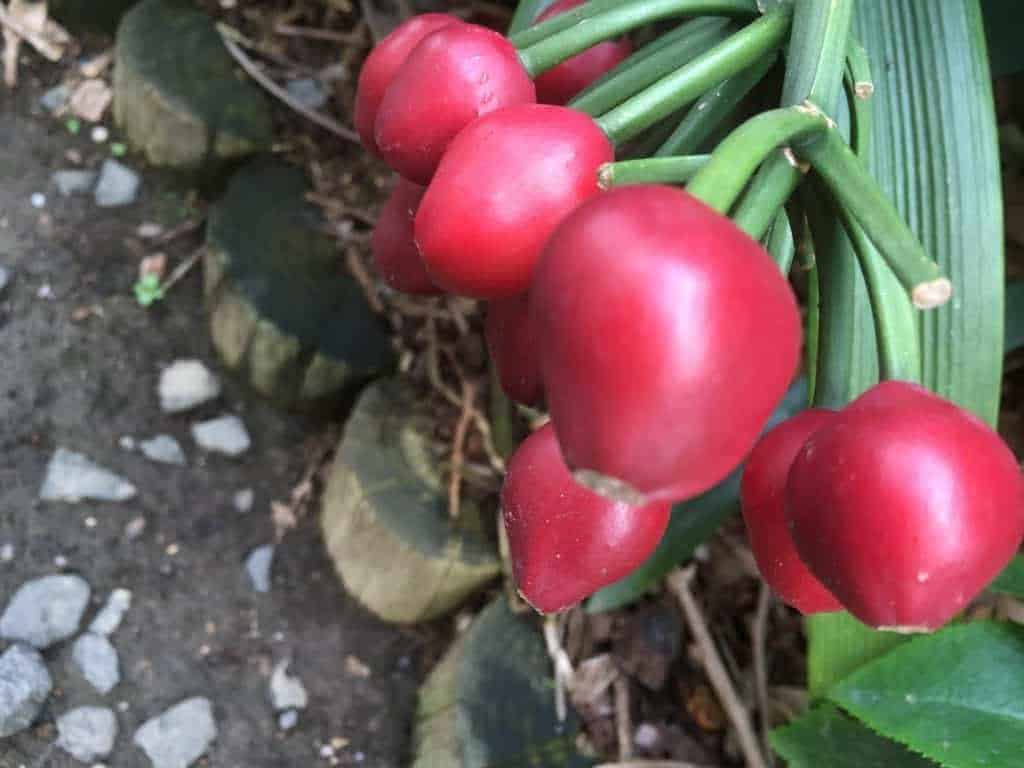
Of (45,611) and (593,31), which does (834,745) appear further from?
(45,611)

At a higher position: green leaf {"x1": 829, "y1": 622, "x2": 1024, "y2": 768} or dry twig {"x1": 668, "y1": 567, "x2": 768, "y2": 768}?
green leaf {"x1": 829, "y1": 622, "x2": 1024, "y2": 768}

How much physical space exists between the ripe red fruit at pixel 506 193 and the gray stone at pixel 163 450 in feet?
2.87

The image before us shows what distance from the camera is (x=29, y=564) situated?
1.02m

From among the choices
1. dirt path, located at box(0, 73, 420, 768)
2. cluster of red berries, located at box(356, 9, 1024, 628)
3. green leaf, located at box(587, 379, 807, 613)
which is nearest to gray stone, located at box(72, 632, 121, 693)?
dirt path, located at box(0, 73, 420, 768)

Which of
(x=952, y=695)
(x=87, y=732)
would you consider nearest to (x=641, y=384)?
(x=952, y=695)

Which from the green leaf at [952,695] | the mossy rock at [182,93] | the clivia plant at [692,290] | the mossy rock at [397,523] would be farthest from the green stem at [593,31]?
the mossy rock at [182,93]

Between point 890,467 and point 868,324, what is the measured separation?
0.31m

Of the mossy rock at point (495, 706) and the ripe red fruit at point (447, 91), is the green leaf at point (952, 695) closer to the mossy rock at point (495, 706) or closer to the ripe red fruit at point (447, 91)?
the mossy rock at point (495, 706)

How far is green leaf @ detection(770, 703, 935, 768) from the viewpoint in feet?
2.54

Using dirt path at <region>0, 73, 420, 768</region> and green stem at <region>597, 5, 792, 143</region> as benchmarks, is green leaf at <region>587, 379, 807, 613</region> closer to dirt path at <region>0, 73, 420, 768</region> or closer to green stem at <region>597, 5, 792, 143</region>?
dirt path at <region>0, 73, 420, 768</region>

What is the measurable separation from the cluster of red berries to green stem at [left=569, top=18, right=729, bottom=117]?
0.17ft

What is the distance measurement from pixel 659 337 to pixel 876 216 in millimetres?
113

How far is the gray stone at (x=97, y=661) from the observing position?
99 centimetres

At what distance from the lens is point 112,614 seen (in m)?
1.03
